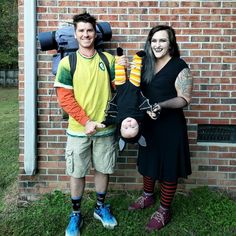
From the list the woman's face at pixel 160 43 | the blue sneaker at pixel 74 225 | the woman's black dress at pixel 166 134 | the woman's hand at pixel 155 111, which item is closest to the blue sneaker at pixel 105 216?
the blue sneaker at pixel 74 225

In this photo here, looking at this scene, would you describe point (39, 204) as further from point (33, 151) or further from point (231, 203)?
point (231, 203)

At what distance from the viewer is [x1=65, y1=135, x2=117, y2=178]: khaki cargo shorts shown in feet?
10.8

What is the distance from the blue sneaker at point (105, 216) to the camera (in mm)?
3479

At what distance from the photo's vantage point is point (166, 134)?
3268 mm

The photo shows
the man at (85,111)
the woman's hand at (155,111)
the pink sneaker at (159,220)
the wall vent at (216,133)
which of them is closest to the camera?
the woman's hand at (155,111)

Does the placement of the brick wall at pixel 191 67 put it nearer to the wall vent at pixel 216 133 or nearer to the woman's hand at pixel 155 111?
the wall vent at pixel 216 133

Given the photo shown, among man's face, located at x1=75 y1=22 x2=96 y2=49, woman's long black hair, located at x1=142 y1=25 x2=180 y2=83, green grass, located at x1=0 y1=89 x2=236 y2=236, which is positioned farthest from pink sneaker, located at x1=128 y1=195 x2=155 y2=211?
man's face, located at x1=75 y1=22 x2=96 y2=49

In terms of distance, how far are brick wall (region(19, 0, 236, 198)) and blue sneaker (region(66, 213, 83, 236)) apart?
2.15 ft

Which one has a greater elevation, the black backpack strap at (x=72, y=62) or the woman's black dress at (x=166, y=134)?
the black backpack strap at (x=72, y=62)

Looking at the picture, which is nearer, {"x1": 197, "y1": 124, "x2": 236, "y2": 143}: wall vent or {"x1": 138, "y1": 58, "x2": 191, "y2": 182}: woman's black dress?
{"x1": 138, "y1": 58, "x2": 191, "y2": 182}: woman's black dress

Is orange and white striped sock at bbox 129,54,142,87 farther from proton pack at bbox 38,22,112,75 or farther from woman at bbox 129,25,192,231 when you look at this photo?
proton pack at bbox 38,22,112,75

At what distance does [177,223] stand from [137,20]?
77.5 inches

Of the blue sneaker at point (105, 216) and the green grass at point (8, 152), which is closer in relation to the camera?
the blue sneaker at point (105, 216)

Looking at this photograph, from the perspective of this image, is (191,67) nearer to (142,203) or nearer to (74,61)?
(74,61)
